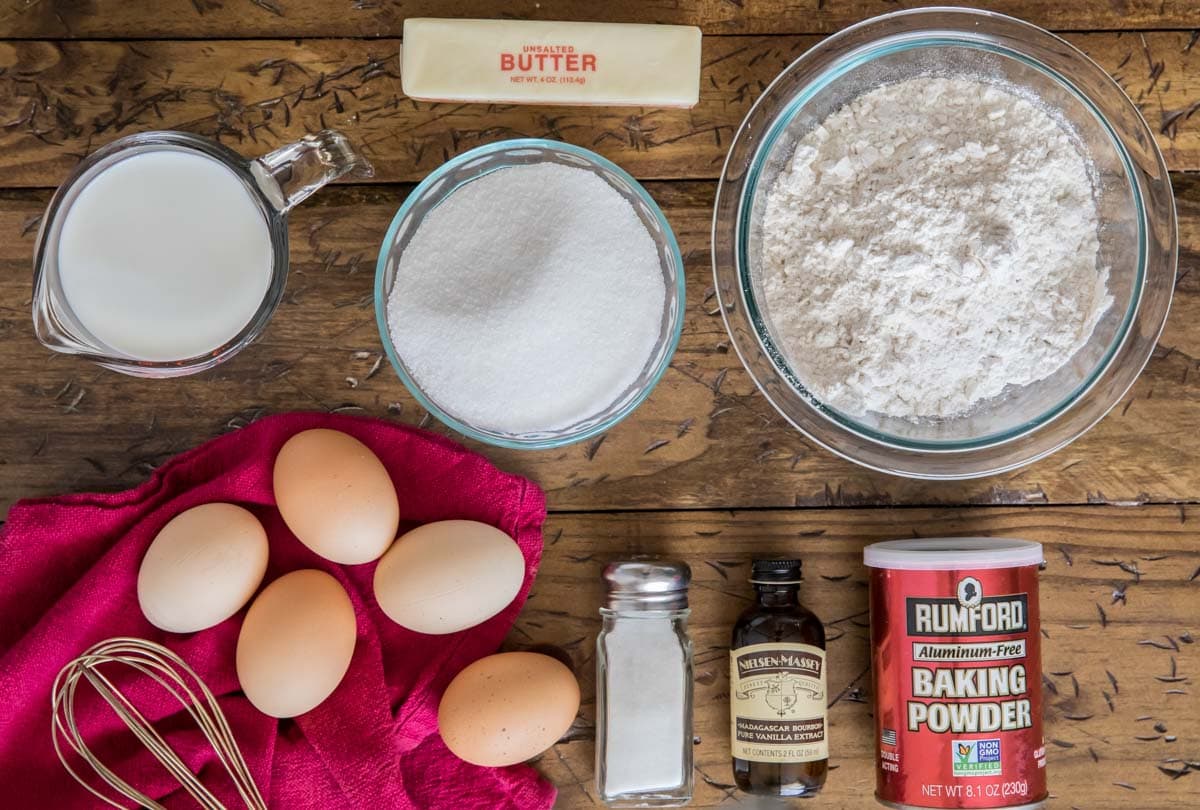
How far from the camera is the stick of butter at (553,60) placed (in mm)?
877

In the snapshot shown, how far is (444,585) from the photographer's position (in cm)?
83

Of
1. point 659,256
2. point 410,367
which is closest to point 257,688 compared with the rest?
point 410,367

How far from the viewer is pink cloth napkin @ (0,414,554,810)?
885 millimetres

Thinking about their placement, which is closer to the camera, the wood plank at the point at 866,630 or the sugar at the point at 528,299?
the sugar at the point at 528,299

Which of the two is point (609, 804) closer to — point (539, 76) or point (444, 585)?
point (444, 585)

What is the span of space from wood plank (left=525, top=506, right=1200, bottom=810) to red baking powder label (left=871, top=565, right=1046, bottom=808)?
0.10 m

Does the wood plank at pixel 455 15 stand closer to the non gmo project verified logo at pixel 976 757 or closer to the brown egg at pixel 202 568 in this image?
the brown egg at pixel 202 568

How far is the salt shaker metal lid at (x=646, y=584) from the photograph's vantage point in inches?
34.7

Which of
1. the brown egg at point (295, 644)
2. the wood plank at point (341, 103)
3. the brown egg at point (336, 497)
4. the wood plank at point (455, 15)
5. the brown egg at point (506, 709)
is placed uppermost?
the wood plank at point (455, 15)

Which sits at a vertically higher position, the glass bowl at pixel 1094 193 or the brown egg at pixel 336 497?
the glass bowl at pixel 1094 193

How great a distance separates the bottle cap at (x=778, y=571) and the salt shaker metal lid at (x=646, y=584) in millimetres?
68

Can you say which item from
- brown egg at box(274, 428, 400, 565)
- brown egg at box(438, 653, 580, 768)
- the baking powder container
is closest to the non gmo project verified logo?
the baking powder container

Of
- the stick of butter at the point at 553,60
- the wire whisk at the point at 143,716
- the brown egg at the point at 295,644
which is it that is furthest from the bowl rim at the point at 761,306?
the wire whisk at the point at 143,716

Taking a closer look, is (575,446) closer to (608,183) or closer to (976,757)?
(608,183)
